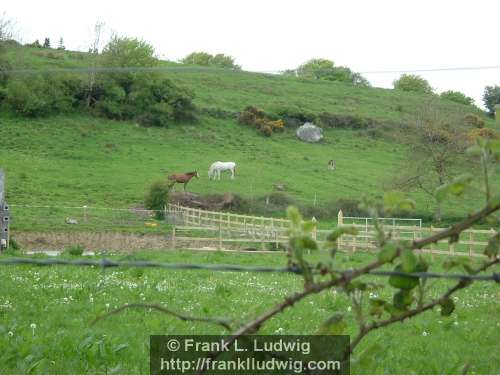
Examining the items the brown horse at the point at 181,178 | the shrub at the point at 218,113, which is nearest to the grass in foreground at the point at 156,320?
the brown horse at the point at 181,178

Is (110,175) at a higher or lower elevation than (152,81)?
lower

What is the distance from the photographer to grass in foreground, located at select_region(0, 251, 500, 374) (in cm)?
556

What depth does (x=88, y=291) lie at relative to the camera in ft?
32.4

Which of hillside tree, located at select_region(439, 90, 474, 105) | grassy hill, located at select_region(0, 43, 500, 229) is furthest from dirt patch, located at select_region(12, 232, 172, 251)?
hillside tree, located at select_region(439, 90, 474, 105)

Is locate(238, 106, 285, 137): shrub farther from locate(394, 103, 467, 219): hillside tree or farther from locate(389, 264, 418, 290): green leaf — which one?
locate(389, 264, 418, 290): green leaf

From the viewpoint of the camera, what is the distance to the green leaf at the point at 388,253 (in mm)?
2252

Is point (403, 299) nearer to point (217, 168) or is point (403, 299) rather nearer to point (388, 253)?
point (388, 253)

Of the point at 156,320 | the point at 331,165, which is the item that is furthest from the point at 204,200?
the point at 156,320

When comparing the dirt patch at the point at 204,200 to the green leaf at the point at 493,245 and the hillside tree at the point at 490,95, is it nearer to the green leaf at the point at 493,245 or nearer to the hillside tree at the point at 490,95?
the green leaf at the point at 493,245

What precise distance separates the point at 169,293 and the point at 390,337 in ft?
12.7

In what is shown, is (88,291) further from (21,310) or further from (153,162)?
(153,162)

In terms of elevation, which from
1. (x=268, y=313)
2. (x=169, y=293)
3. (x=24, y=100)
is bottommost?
(x=169, y=293)

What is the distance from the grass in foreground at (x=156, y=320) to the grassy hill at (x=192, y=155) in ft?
76.3

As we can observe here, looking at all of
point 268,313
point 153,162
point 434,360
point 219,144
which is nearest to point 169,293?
point 434,360
